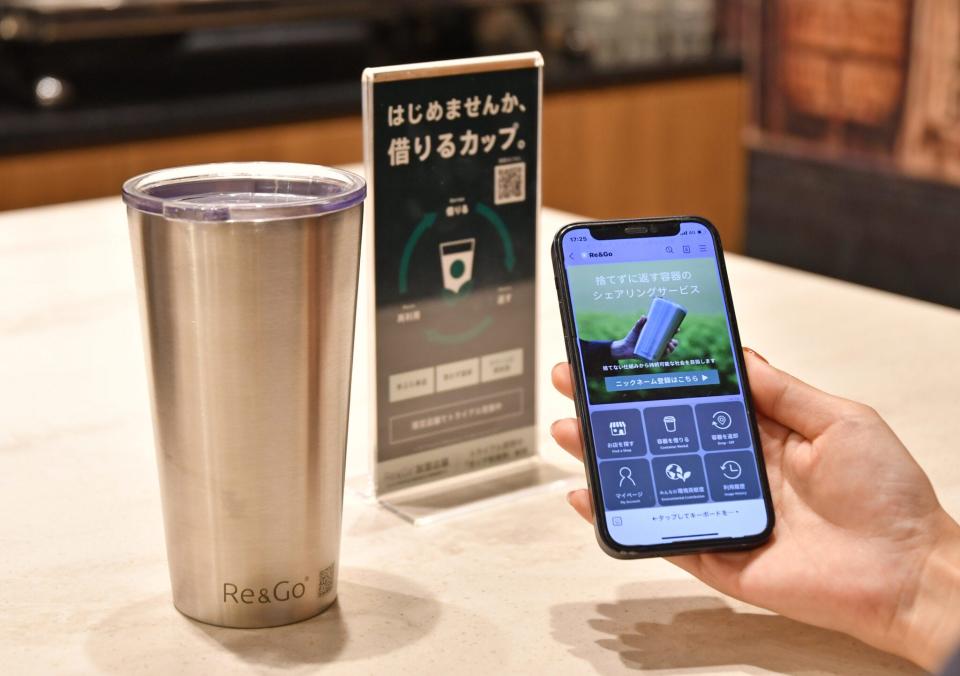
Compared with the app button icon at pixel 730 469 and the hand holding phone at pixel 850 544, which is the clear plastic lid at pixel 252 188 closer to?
the hand holding phone at pixel 850 544

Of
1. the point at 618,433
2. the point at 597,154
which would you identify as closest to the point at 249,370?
the point at 618,433

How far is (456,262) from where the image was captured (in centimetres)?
94

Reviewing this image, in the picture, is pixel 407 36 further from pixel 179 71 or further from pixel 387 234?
pixel 387 234

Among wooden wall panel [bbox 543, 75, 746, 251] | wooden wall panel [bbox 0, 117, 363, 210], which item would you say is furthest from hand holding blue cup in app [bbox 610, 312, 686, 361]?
wooden wall panel [bbox 543, 75, 746, 251]

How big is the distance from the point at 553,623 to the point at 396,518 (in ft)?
0.62

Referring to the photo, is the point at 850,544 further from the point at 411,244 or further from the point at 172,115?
the point at 172,115

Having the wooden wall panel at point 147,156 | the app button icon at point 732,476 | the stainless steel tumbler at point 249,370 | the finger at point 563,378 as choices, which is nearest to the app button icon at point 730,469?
the app button icon at point 732,476

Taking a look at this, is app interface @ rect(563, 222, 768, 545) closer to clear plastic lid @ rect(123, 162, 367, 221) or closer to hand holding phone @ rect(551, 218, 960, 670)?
hand holding phone @ rect(551, 218, 960, 670)

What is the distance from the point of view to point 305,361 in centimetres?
71

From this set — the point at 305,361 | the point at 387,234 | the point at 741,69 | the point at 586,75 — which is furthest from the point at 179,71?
the point at 305,361

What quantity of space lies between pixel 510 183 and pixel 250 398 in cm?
33

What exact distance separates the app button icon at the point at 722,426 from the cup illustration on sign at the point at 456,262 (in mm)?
228

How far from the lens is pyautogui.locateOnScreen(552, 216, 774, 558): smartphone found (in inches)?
29.8

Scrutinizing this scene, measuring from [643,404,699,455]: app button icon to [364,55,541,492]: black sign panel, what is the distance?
21 cm
